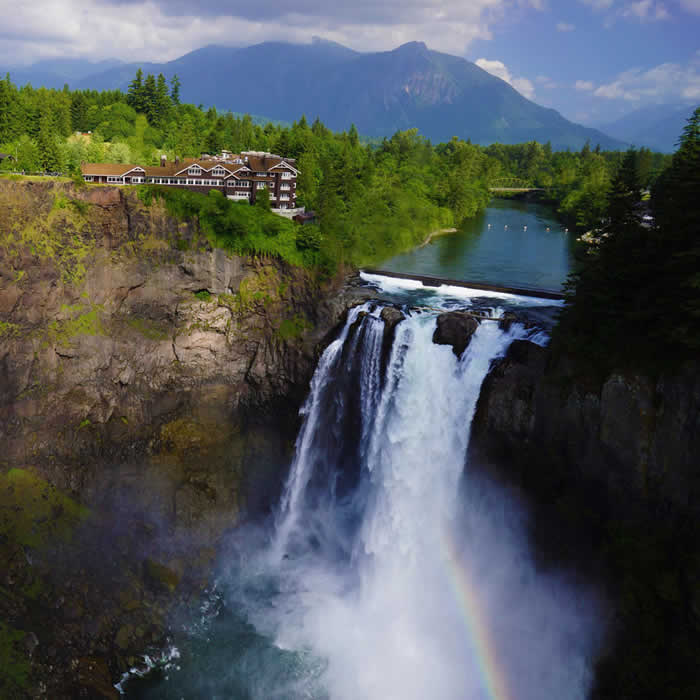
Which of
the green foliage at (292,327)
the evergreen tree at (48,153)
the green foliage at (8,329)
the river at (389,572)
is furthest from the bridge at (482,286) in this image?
the evergreen tree at (48,153)

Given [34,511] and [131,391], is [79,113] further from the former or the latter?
[34,511]

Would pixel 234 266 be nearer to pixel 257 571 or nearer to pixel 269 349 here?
→ pixel 269 349

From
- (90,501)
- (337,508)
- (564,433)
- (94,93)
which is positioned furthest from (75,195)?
(94,93)

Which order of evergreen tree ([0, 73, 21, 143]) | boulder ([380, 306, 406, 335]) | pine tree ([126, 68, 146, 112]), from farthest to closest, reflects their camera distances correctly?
pine tree ([126, 68, 146, 112]), evergreen tree ([0, 73, 21, 143]), boulder ([380, 306, 406, 335])

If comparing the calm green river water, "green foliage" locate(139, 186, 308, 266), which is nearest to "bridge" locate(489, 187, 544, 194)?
the calm green river water

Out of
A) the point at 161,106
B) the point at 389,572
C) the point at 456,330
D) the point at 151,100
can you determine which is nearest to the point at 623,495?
the point at 456,330

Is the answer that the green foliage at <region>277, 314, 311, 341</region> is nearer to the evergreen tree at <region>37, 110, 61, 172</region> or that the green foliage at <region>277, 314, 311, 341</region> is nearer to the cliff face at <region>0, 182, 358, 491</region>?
the cliff face at <region>0, 182, 358, 491</region>
